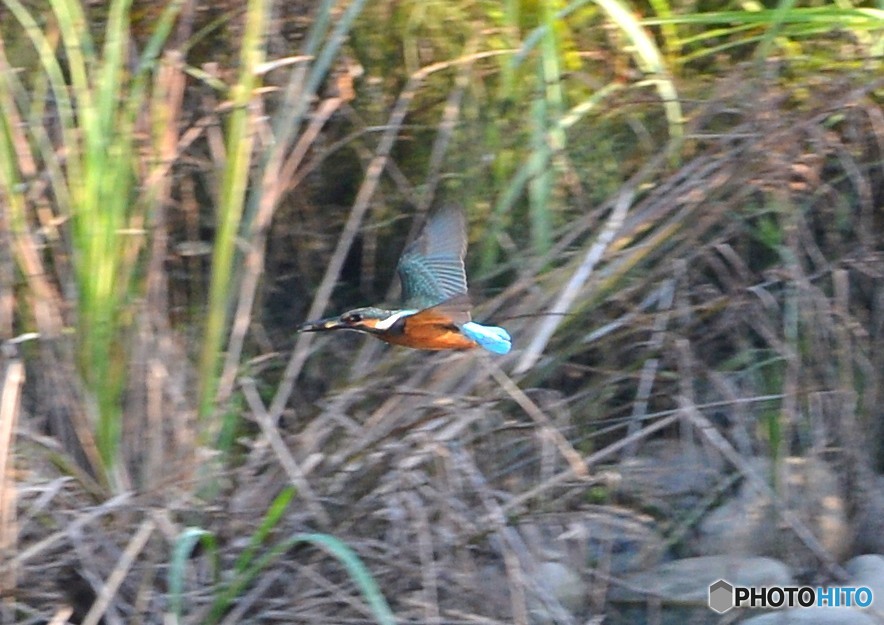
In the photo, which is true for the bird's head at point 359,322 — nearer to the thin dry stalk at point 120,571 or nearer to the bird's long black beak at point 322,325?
the bird's long black beak at point 322,325

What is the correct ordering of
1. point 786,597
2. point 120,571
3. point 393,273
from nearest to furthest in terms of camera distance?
point 120,571 < point 786,597 < point 393,273

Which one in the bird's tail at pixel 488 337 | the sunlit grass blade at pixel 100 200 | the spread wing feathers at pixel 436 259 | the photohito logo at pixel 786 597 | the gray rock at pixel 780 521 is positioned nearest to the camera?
the bird's tail at pixel 488 337

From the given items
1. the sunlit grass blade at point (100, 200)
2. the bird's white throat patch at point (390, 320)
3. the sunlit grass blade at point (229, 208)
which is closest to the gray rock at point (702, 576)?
the bird's white throat patch at point (390, 320)

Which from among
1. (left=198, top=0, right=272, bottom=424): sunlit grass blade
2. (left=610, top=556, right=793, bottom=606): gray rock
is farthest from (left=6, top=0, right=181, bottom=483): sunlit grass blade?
(left=610, top=556, right=793, bottom=606): gray rock

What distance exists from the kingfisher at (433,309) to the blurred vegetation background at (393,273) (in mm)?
114

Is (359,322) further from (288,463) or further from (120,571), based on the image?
(120,571)

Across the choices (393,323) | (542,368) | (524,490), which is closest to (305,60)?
(393,323)

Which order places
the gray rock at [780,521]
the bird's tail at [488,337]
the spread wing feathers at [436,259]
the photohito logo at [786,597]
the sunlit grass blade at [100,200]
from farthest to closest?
the gray rock at [780,521], the photohito logo at [786,597], the spread wing feathers at [436,259], the sunlit grass blade at [100,200], the bird's tail at [488,337]

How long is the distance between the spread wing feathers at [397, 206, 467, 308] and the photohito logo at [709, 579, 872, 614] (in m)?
0.78

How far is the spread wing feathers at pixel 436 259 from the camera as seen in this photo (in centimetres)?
243

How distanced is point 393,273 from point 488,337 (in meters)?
0.86

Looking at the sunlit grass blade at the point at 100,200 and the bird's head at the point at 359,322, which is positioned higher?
the sunlit grass blade at the point at 100,200

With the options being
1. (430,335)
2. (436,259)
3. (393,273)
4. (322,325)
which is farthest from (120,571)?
(393,273)

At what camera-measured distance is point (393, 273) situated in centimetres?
303
